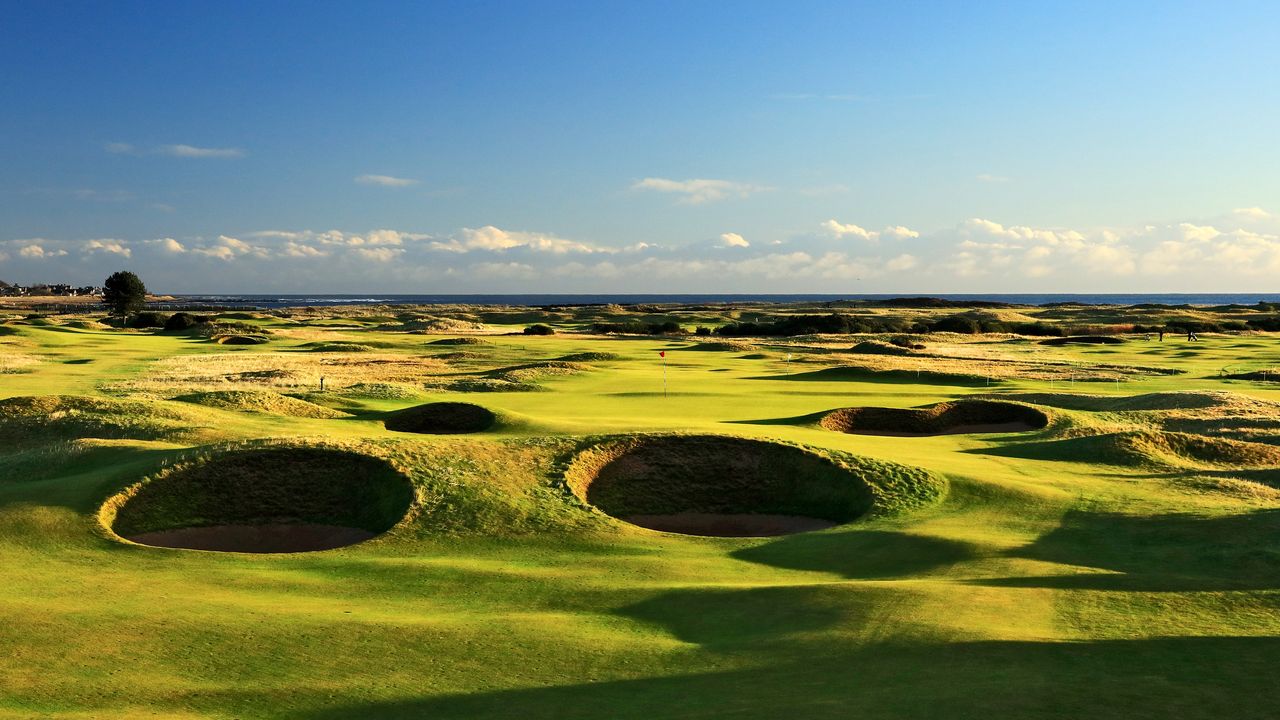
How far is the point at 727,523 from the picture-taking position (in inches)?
885

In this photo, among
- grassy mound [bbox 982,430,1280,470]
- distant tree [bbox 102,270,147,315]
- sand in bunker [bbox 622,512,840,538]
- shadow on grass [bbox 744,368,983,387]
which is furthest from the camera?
distant tree [bbox 102,270,147,315]

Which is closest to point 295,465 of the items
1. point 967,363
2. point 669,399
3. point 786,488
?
point 786,488

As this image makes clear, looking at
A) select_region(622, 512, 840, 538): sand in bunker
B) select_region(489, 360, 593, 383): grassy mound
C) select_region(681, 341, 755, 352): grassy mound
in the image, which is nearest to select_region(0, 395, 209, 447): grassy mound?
select_region(622, 512, 840, 538): sand in bunker

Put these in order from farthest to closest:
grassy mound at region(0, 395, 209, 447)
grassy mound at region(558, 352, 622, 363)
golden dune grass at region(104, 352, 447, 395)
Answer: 1. grassy mound at region(558, 352, 622, 363)
2. golden dune grass at region(104, 352, 447, 395)
3. grassy mound at region(0, 395, 209, 447)

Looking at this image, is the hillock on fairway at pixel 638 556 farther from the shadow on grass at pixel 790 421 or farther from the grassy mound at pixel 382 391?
the grassy mound at pixel 382 391

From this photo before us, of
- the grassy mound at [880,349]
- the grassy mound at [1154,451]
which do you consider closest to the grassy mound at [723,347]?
the grassy mound at [880,349]

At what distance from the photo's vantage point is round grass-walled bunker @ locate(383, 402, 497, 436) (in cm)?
2970

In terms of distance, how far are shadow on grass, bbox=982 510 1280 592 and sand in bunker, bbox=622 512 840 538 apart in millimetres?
5809

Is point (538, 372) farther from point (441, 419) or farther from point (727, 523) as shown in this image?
point (727, 523)

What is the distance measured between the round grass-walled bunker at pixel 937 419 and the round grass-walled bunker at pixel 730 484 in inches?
362

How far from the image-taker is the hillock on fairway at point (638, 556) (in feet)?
32.9

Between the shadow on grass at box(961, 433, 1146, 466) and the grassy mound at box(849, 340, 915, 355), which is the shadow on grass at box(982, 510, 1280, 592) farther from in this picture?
the grassy mound at box(849, 340, 915, 355)

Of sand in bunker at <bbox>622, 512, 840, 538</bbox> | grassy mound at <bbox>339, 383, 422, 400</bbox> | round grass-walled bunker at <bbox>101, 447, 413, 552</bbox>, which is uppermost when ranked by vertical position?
grassy mound at <bbox>339, 383, 422, 400</bbox>

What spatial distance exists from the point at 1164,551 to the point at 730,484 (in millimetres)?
10135
